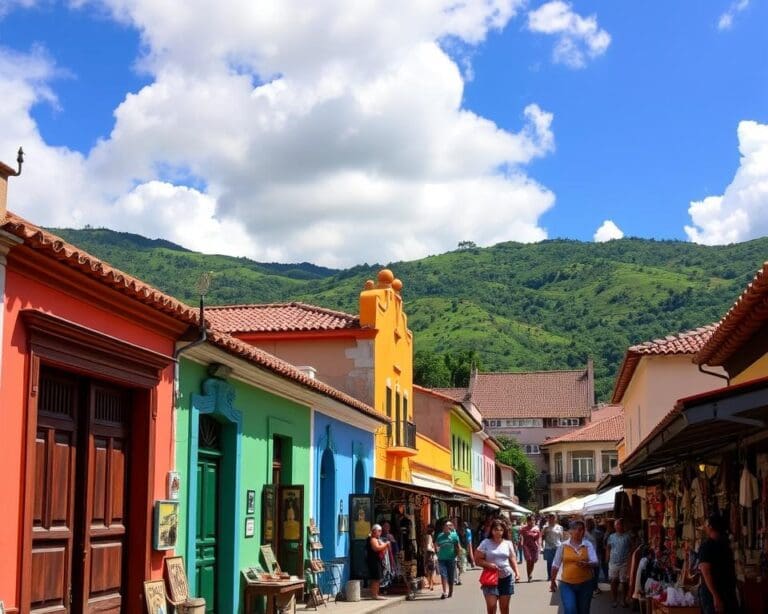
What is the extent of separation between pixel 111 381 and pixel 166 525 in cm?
206

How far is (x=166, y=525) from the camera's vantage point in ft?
37.6

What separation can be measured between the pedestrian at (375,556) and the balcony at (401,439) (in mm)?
5997

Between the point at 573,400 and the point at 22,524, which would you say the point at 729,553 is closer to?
the point at 22,524

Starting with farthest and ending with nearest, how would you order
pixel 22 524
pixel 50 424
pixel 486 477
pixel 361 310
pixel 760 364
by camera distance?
pixel 486 477 → pixel 361 310 → pixel 760 364 → pixel 50 424 → pixel 22 524

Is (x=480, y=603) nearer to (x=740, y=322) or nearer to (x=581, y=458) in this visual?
(x=740, y=322)

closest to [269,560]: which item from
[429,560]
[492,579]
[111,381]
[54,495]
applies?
[492,579]

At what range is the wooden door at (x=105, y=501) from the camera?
9906 mm

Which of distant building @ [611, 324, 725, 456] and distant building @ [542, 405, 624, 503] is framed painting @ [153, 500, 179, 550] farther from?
distant building @ [542, 405, 624, 503]

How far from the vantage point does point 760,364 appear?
1377 cm

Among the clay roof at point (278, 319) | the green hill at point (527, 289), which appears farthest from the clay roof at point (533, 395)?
the clay roof at point (278, 319)

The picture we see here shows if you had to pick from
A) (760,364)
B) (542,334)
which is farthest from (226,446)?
(542,334)

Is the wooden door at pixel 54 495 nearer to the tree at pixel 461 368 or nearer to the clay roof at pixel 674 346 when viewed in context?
the clay roof at pixel 674 346

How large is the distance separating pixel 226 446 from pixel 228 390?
40.7 inches

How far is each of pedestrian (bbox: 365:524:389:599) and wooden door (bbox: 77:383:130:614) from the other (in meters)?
11.3
